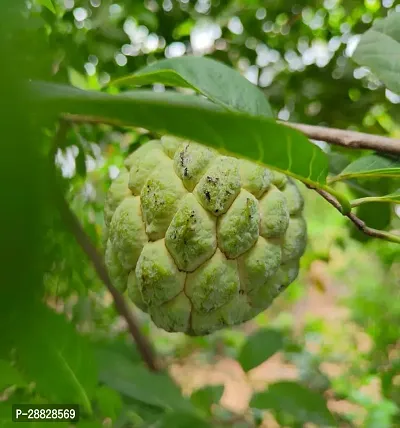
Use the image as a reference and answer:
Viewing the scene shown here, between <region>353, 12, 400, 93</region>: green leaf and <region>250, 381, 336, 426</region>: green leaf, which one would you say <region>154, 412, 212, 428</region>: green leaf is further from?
<region>353, 12, 400, 93</region>: green leaf

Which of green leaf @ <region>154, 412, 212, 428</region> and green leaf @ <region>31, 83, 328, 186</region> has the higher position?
green leaf @ <region>31, 83, 328, 186</region>

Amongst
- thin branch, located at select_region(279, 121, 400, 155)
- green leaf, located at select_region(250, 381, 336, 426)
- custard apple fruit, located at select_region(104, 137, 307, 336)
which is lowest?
green leaf, located at select_region(250, 381, 336, 426)

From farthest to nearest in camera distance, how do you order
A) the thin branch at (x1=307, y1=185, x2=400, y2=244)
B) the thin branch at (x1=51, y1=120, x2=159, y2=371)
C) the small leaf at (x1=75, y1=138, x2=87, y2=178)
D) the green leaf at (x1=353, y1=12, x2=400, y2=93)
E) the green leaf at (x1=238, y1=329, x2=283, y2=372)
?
the green leaf at (x1=238, y1=329, x2=283, y2=372)
the small leaf at (x1=75, y1=138, x2=87, y2=178)
the thin branch at (x1=51, y1=120, x2=159, y2=371)
the green leaf at (x1=353, y1=12, x2=400, y2=93)
the thin branch at (x1=307, y1=185, x2=400, y2=244)

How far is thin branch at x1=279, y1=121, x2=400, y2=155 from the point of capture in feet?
2.91

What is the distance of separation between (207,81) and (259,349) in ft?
3.11

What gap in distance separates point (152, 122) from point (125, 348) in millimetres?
1585

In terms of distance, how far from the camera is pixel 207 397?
1493 millimetres

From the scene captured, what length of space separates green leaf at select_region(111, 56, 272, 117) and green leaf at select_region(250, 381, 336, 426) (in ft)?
2.65

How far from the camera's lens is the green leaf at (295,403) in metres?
1.38

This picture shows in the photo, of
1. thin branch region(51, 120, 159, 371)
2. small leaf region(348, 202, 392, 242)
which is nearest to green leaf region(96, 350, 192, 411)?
thin branch region(51, 120, 159, 371)

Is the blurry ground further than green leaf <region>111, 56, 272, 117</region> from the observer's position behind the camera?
Yes

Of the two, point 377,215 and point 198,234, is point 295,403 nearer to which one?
point 377,215

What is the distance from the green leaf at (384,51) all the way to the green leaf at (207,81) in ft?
0.73

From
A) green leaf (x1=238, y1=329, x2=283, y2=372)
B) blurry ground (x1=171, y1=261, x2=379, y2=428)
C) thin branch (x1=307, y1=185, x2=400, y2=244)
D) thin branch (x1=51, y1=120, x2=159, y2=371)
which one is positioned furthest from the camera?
blurry ground (x1=171, y1=261, x2=379, y2=428)
